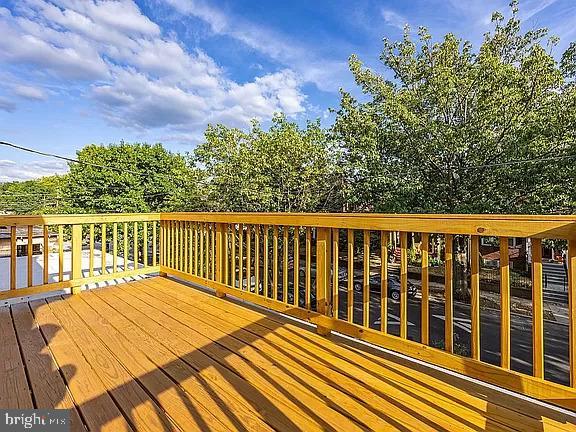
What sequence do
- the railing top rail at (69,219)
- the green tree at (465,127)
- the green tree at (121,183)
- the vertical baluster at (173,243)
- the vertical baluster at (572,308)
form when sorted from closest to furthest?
1. the vertical baluster at (572,308)
2. the railing top rail at (69,219)
3. the vertical baluster at (173,243)
4. the green tree at (465,127)
5. the green tree at (121,183)

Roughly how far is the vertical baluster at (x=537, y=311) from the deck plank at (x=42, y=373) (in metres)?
1.83

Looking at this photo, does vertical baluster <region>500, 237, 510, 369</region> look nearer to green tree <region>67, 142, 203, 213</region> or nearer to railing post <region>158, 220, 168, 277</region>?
railing post <region>158, 220, 168, 277</region>

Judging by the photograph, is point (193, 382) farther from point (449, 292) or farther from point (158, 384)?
point (449, 292)

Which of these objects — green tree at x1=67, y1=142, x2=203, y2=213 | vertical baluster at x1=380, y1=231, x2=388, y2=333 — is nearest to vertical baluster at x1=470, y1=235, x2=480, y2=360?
vertical baluster at x1=380, y1=231, x2=388, y2=333

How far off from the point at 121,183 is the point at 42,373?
15909 millimetres

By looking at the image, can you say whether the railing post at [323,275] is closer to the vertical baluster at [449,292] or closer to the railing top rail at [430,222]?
the railing top rail at [430,222]

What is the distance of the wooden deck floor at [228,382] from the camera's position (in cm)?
127

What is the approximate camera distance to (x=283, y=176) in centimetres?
1098

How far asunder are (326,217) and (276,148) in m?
9.19

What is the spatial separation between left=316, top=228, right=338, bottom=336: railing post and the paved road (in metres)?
5.22

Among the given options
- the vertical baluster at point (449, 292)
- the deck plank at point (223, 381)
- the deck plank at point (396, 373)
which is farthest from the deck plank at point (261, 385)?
the vertical baluster at point (449, 292)

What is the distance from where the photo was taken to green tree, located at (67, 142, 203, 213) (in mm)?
15438

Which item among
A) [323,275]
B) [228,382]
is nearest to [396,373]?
[323,275]

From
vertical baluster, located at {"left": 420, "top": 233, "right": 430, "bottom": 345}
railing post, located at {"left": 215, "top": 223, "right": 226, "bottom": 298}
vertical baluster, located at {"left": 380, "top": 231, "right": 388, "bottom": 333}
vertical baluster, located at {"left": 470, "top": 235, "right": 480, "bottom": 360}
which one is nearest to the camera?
vertical baluster, located at {"left": 470, "top": 235, "right": 480, "bottom": 360}
